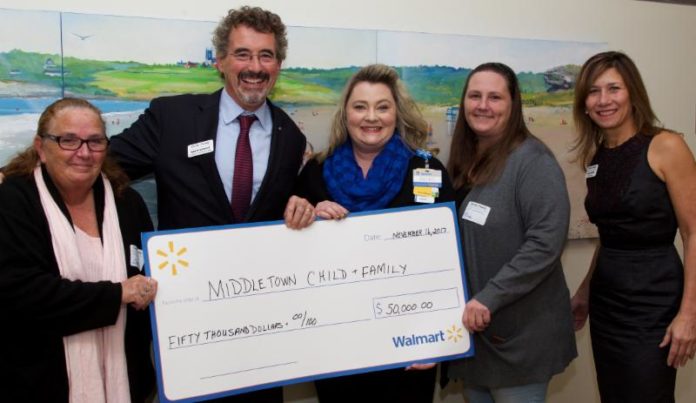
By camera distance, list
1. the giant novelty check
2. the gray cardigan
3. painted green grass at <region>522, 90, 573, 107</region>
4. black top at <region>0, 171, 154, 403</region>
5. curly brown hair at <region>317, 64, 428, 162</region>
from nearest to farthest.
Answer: black top at <region>0, 171, 154, 403</region> → the giant novelty check → the gray cardigan → curly brown hair at <region>317, 64, 428, 162</region> → painted green grass at <region>522, 90, 573, 107</region>

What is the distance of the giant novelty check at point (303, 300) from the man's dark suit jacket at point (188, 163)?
0.71 feet

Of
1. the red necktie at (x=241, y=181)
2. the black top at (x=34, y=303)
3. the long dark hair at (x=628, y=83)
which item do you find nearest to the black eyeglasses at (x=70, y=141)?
the black top at (x=34, y=303)

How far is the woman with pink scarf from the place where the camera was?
1579mm

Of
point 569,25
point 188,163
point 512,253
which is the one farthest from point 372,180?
point 569,25

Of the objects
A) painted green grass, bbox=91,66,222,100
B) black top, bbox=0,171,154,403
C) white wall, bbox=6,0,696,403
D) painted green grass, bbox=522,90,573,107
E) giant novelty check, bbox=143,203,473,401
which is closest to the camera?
black top, bbox=0,171,154,403

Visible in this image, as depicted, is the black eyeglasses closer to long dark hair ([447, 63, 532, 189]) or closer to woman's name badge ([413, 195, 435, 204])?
woman's name badge ([413, 195, 435, 204])

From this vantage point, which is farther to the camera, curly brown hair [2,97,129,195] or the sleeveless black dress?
the sleeveless black dress

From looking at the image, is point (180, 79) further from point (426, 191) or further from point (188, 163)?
point (426, 191)

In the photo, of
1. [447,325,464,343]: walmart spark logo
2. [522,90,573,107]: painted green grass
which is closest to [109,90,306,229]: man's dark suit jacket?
[447,325,464,343]: walmart spark logo

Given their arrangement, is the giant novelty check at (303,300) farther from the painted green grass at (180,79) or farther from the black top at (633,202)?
the painted green grass at (180,79)

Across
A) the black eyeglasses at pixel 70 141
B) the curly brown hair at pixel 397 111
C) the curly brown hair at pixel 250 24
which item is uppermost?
the curly brown hair at pixel 250 24

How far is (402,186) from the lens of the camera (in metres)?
2.06

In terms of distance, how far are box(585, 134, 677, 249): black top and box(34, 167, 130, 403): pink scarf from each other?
6.27ft

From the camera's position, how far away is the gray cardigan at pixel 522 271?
1922mm
